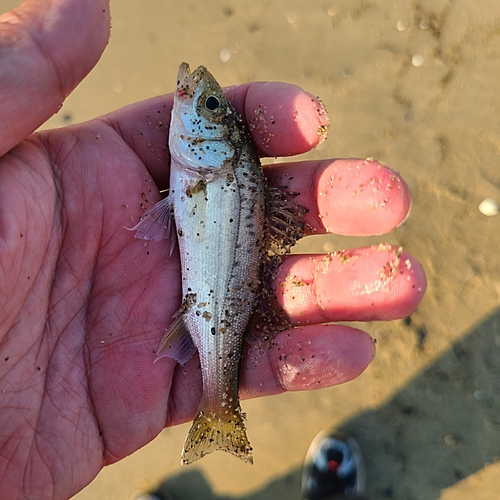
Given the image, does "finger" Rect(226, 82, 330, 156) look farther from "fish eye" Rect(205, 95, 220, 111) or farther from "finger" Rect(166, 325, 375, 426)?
"finger" Rect(166, 325, 375, 426)

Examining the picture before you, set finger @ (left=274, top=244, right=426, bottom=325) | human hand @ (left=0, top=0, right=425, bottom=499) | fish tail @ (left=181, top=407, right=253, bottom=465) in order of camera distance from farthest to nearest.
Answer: fish tail @ (left=181, top=407, right=253, bottom=465) < finger @ (left=274, top=244, right=426, bottom=325) < human hand @ (left=0, top=0, right=425, bottom=499)

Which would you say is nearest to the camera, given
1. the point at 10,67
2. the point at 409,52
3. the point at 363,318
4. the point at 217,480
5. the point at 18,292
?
the point at 10,67

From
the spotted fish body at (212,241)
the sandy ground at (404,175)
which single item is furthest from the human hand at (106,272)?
the sandy ground at (404,175)

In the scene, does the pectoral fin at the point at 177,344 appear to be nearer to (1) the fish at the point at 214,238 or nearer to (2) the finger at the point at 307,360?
(1) the fish at the point at 214,238

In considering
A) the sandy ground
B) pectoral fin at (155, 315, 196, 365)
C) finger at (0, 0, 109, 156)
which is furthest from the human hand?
the sandy ground

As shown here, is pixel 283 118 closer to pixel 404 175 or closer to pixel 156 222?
pixel 156 222

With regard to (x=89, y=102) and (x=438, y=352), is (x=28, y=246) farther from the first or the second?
(x=438, y=352)

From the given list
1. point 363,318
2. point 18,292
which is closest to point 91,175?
point 18,292
